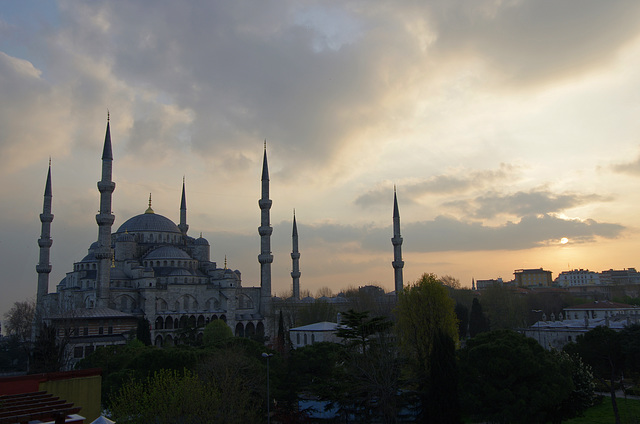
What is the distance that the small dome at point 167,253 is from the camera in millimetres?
54406

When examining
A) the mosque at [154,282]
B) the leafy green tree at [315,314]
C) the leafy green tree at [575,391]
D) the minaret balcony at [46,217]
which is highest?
the minaret balcony at [46,217]

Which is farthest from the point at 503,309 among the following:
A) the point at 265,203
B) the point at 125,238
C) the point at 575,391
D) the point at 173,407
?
the point at 173,407

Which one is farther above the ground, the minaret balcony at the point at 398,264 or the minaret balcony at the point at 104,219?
the minaret balcony at the point at 104,219

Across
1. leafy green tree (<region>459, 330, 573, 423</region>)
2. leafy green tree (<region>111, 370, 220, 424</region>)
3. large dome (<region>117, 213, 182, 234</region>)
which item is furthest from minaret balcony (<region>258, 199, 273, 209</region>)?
leafy green tree (<region>111, 370, 220, 424</region>)

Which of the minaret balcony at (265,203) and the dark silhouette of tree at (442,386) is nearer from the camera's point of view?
the dark silhouette of tree at (442,386)

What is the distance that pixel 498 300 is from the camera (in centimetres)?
5422

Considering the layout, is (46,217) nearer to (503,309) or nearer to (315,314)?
(315,314)

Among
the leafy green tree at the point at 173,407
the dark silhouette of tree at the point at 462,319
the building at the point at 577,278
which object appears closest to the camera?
the leafy green tree at the point at 173,407

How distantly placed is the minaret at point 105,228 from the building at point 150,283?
8 cm

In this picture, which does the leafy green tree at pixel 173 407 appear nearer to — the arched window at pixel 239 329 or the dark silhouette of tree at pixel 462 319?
the dark silhouette of tree at pixel 462 319

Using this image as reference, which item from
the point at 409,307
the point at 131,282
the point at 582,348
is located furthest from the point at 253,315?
the point at 582,348

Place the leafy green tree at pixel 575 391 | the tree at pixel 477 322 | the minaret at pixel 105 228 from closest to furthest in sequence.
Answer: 1. the leafy green tree at pixel 575 391
2. the minaret at pixel 105 228
3. the tree at pixel 477 322

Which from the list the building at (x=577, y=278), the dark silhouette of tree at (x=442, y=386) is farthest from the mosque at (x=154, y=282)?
the building at (x=577, y=278)

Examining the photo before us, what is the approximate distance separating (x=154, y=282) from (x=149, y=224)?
40.5 feet
